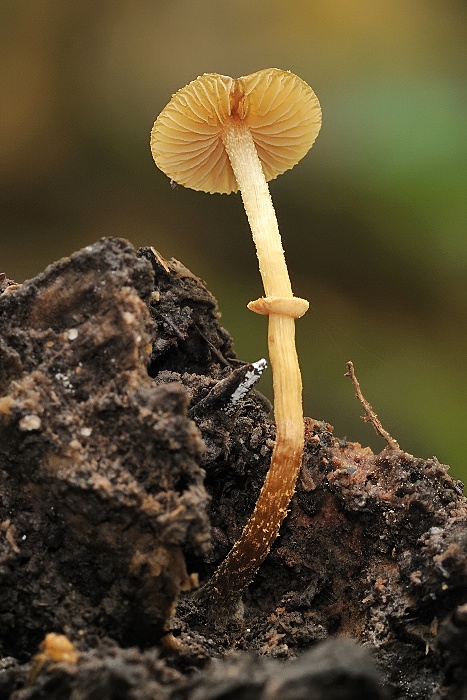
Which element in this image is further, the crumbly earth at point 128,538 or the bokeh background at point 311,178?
the bokeh background at point 311,178

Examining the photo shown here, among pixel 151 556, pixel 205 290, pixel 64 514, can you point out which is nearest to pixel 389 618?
pixel 151 556

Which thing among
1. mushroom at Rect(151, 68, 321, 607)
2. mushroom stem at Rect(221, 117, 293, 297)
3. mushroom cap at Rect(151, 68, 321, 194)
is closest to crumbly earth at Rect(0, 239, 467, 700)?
mushroom at Rect(151, 68, 321, 607)

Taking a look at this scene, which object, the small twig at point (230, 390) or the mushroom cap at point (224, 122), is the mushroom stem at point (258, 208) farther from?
the small twig at point (230, 390)

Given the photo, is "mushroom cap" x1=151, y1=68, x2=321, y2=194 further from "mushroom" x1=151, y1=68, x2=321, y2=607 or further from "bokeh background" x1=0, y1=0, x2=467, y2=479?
"bokeh background" x1=0, y1=0, x2=467, y2=479

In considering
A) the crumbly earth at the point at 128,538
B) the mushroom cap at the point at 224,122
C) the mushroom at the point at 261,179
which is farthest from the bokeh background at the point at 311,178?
the crumbly earth at the point at 128,538

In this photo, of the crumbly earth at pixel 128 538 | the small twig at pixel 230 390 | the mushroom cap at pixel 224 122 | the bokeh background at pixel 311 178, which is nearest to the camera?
the crumbly earth at pixel 128 538

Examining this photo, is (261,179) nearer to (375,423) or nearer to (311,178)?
(375,423)

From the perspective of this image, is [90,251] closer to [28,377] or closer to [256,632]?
[28,377]
